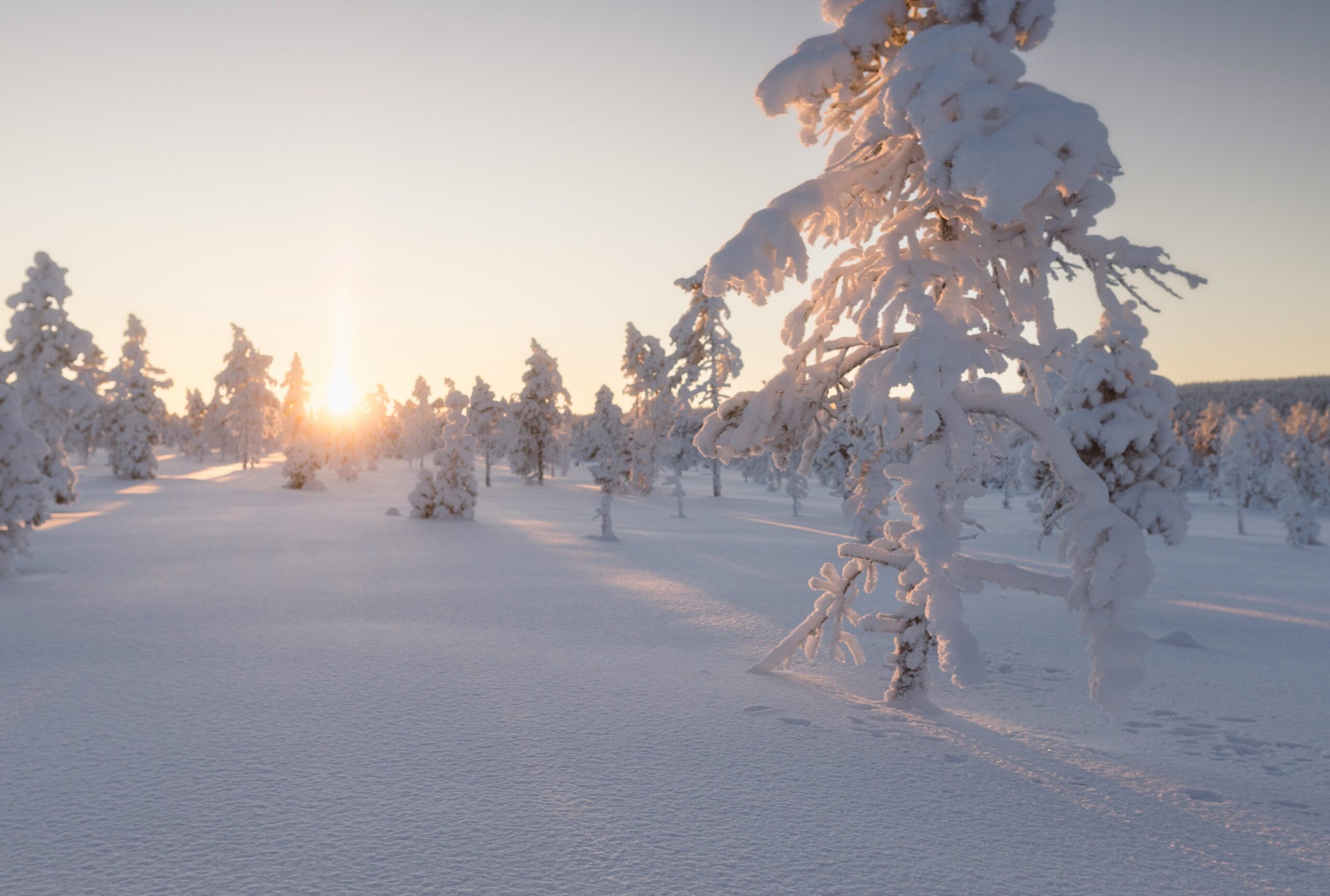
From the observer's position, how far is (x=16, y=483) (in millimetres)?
13070

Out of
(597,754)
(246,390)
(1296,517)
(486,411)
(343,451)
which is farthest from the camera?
(246,390)

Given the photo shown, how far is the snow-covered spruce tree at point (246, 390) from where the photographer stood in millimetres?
58500

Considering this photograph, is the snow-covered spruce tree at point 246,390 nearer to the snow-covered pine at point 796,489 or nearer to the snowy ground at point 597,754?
the snow-covered pine at point 796,489

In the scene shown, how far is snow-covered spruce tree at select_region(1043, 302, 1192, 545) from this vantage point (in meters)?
15.9

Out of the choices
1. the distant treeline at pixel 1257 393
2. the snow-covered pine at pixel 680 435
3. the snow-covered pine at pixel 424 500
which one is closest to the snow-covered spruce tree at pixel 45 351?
the snow-covered pine at pixel 424 500

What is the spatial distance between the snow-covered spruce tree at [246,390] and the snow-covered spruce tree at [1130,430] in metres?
61.2

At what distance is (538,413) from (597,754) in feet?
155

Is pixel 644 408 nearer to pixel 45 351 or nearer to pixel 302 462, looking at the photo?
pixel 302 462

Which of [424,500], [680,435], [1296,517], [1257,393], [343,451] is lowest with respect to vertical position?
[1296,517]

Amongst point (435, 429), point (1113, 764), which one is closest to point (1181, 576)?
point (1113, 764)

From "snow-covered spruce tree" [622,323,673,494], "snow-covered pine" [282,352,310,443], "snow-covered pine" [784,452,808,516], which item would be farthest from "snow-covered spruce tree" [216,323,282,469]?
"snow-covered pine" [784,452,808,516]

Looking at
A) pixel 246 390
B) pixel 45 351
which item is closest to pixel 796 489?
pixel 45 351

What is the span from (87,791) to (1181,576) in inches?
994

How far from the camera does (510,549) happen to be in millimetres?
19219
